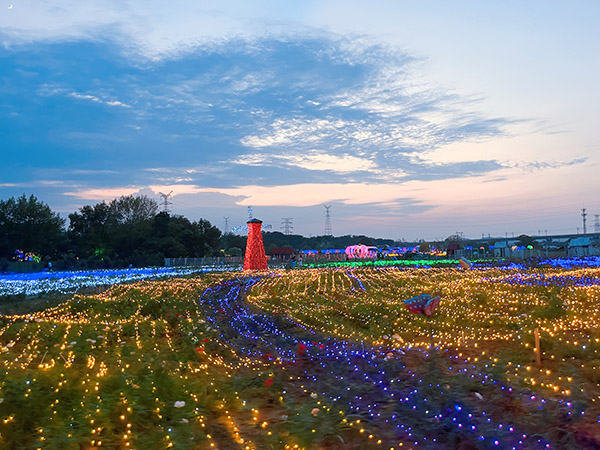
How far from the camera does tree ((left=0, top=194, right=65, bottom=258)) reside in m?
50.2

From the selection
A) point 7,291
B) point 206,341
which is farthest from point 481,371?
point 7,291

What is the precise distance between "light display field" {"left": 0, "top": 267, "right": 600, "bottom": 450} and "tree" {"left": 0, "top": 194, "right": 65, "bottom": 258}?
43.2 meters

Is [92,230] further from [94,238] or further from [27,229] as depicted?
[27,229]

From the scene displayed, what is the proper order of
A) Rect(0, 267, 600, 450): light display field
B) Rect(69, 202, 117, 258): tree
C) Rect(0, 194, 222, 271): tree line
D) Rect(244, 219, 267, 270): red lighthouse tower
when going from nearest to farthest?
Rect(0, 267, 600, 450): light display field → Rect(244, 219, 267, 270): red lighthouse tower → Rect(0, 194, 222, 271): tree line → Rect(69, 202, 117, 258): tree

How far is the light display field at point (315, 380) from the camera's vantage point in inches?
207

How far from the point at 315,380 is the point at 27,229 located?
52.5m

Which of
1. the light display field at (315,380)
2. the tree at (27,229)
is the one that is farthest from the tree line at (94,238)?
the light display field at (315,380)

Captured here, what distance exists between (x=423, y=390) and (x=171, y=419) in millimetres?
3692

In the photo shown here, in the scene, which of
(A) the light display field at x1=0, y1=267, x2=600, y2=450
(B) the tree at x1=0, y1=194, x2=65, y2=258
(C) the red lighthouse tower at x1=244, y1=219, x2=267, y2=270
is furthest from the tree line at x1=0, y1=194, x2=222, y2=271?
(A) the light display field at x1=0, y1=267, x2=600, y2=450

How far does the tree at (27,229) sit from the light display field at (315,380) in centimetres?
4319

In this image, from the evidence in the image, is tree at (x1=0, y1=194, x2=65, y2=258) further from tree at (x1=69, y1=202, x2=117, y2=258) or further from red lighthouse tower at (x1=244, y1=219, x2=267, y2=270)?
red lighthouse tower at (x1=244, y1=219, x2=267, y2=270)

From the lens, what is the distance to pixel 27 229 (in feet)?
169

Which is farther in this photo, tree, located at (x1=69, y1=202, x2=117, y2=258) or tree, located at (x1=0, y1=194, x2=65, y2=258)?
tree, located at (x1=69, y1=202, x2=117, y2=258)

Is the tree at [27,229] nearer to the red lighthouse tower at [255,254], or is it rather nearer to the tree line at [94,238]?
the tree line at [94,238]
